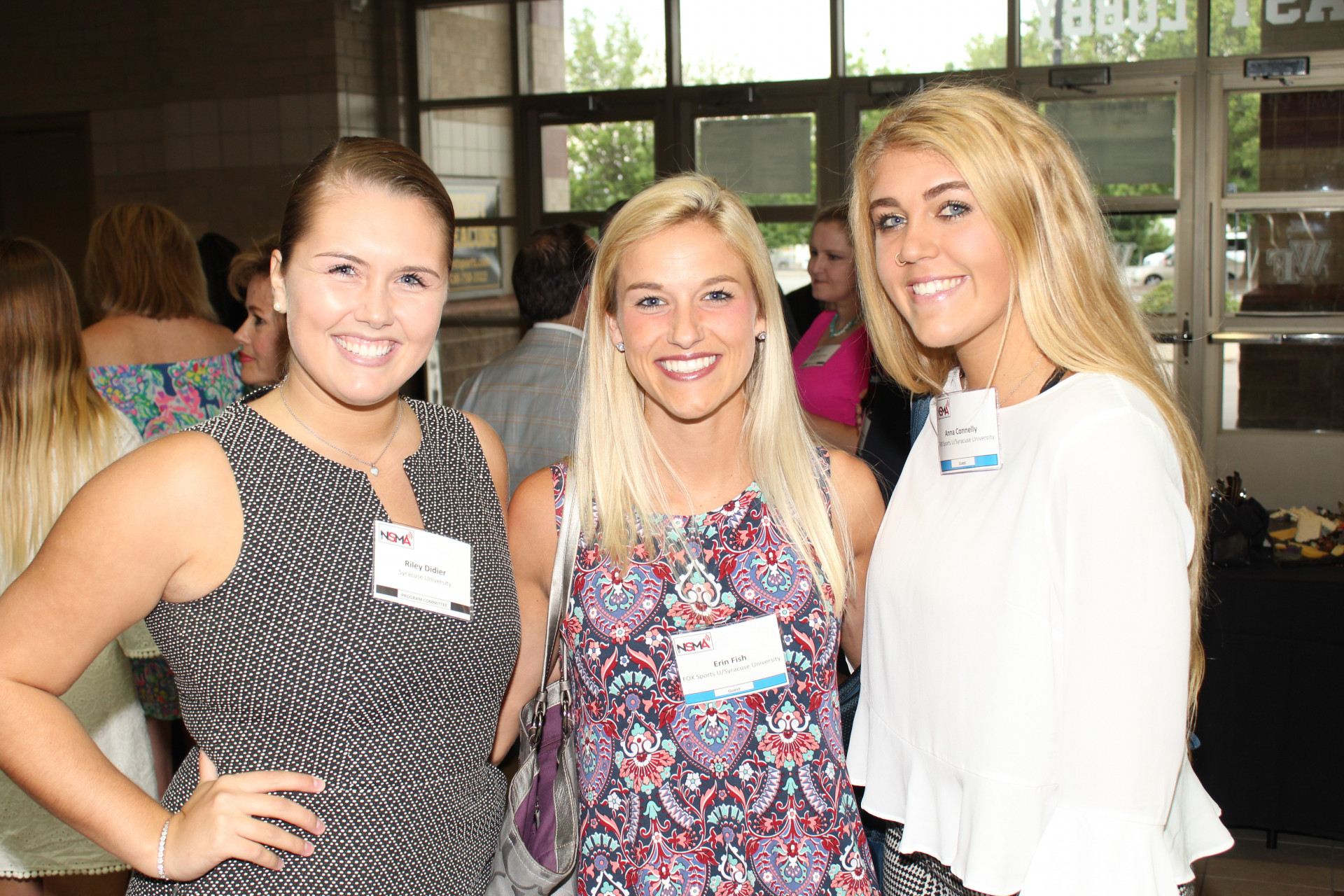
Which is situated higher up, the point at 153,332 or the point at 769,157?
the point at 769,157

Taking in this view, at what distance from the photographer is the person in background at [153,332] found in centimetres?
349

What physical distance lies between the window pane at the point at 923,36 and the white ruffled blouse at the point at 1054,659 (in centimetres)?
585

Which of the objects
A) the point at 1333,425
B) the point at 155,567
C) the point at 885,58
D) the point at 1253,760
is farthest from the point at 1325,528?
the point at 885,58

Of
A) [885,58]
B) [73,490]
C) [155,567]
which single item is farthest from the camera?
[885,58]

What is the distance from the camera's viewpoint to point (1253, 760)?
11.1 ft

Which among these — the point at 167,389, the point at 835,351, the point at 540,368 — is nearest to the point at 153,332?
the point at 167,389

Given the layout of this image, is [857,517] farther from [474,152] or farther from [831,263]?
[474,152]

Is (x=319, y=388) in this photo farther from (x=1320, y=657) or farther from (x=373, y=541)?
(x=1320, y=657)

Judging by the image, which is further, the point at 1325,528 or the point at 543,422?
the point at 1325,528

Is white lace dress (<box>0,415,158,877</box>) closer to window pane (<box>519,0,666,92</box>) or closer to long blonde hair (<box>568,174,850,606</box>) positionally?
long blonde hair (<box>568,174,850,606</box>)

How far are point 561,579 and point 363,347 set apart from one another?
49 cm

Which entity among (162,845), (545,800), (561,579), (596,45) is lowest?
(545,800)

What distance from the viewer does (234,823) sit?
1.22 m

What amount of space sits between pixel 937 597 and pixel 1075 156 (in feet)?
2.15
